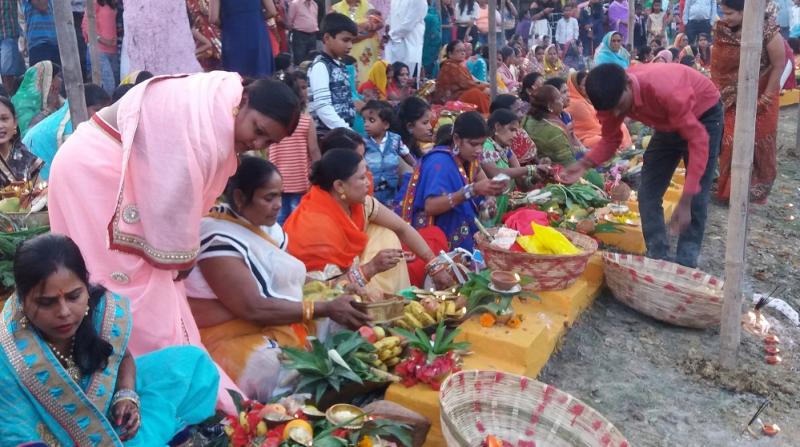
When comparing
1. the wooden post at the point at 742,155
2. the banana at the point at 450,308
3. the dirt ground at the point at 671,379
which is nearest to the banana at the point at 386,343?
the banana at the point at 450,308

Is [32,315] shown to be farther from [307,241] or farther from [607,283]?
[607,283]

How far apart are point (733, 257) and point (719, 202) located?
11.9ft

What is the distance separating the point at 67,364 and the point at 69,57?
7.15 ft

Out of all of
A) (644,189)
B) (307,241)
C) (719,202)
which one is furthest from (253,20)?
(719,202)

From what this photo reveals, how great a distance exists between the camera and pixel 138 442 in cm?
236

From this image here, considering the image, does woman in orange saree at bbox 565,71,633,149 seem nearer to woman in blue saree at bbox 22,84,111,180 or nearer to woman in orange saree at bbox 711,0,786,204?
woman in orange saree at bbox 711,0,786,204

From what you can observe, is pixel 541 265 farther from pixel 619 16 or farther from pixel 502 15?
pixel 619 16

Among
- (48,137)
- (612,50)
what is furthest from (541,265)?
(612,50)

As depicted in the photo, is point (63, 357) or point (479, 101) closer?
point (63, 357)

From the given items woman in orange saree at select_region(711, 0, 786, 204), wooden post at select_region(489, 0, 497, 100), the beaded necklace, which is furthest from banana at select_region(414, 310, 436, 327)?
wooden post at select_region(489, 0, 497, 100)

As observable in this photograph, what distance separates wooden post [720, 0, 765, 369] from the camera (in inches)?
135

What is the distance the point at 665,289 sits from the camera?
4.11 meters

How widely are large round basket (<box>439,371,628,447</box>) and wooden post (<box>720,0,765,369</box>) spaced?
1.26 meters

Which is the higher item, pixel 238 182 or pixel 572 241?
pixel 238 182
